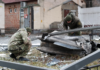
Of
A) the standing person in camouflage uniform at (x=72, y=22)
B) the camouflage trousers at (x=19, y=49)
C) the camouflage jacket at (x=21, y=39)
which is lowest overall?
the camouflage trousers at (x=19, y=49)

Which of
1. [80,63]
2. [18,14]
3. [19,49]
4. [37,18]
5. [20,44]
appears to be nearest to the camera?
[80,63]

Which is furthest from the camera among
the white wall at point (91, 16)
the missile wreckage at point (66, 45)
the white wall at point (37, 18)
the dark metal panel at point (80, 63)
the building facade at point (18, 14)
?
the building facade at point (18, 14)

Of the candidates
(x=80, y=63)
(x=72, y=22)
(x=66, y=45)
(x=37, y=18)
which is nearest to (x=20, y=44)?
(x=66, y=45)

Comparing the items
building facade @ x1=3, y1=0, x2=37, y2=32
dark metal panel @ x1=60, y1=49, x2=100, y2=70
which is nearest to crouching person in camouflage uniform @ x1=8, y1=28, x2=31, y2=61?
dark metal panel @ x1=60, y1=49, x2=100, y2=70

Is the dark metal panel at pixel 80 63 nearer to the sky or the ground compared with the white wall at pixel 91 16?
nearer to the ground

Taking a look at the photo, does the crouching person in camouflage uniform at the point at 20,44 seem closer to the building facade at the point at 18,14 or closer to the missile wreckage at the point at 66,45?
the missile wreckage at the point at 66,45

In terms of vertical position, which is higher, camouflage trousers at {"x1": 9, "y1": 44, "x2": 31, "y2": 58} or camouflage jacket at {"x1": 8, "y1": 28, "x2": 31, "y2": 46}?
camouflage jacket at {"x1": 8, "y1": 28, "x2": 31, "y2": 46}

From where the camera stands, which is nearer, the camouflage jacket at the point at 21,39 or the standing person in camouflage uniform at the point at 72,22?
the camouflage jacket at the point at 21,39

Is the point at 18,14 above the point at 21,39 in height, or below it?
above

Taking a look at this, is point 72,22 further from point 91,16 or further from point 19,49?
point 91,16

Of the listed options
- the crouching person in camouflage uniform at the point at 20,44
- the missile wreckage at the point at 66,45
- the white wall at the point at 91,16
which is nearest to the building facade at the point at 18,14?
the white wall at the point at 91,16

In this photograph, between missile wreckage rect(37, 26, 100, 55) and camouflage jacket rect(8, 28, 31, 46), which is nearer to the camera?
camouflage jacket rect(8, 28, 31, 46)

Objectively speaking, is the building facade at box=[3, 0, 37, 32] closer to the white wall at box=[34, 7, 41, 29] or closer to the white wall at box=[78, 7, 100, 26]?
the white wall at box=[34, 7, 41, 29]

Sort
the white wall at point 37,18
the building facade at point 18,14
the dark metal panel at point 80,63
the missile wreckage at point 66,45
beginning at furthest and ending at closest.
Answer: the building facade at point 18,14 → the white wall at point 37,18 → the missile wreckage at point 66,45 → the dark metal panel at point 80,63
